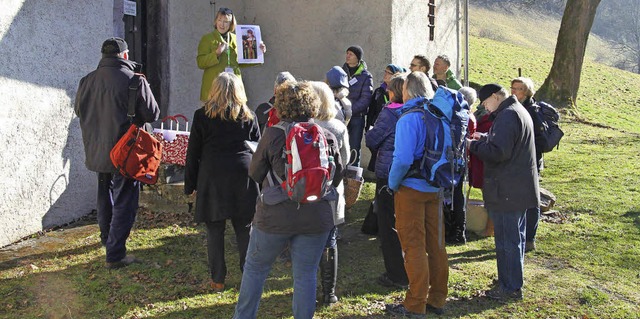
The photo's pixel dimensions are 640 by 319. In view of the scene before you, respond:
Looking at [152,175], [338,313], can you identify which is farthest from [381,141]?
[152,175]

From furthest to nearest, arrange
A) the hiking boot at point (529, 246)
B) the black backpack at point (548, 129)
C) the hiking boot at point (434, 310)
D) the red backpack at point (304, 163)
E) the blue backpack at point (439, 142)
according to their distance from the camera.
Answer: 1. the hiking boot at point (529, 246)
2. the black backpack at point (548, 129)
3. the hiking boot at point (434, 310)
4. the blue backpack at point (439, 142)
5. the red backpack at point (304, 163)

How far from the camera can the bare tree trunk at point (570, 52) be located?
58.5ft

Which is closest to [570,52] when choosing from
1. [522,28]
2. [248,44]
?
[248,44]

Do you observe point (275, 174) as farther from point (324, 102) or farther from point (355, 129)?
point (355, 129)

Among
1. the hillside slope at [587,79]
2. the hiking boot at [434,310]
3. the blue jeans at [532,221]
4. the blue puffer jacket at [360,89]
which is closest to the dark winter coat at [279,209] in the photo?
the hiking boot at [434,310]

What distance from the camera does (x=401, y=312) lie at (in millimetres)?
5430

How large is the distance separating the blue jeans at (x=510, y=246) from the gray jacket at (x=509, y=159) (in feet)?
0.30

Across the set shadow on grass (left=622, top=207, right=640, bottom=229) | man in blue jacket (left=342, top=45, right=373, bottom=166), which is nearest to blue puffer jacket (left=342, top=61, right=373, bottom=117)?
man in blue jacket (left=342, top=45, right=373, bottom=166)

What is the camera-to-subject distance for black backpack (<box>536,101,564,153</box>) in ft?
21.9

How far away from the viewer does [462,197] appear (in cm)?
725

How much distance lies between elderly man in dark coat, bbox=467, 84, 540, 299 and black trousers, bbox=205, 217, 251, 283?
2.10 meters

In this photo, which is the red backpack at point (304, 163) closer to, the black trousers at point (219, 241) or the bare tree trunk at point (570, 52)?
the black trousers at point (219, 241)

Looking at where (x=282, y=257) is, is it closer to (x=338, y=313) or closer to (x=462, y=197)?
(x=338, y=313)

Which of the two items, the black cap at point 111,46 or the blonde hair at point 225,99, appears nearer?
the blonde hair at point 225,99
